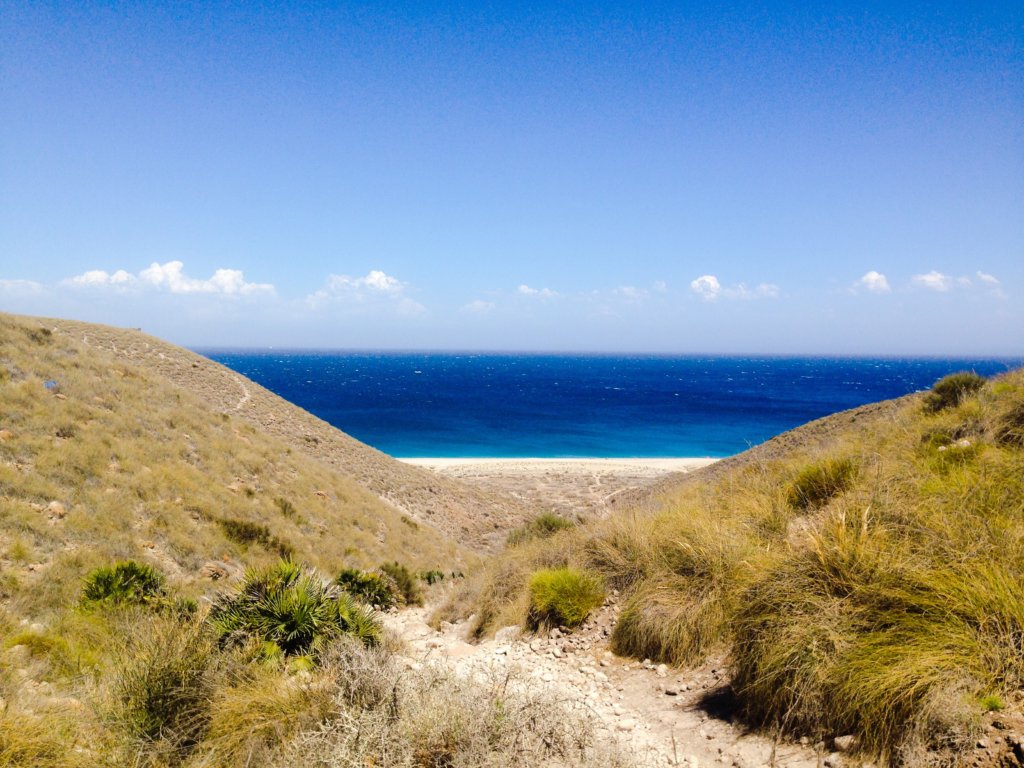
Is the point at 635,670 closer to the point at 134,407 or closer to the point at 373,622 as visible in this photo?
the point at 373,622

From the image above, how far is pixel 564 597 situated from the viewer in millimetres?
6355

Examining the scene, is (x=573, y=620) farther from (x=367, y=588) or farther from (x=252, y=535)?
(x=252, y=535)

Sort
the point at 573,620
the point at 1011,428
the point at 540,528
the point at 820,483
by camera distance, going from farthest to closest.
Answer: the point at 540,528
the point at 1011,428
the point at 820,483
the point at 573,620

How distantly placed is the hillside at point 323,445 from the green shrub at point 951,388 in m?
16.1

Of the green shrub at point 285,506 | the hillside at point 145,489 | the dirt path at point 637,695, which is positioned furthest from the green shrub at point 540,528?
the green shrub at point 285,506

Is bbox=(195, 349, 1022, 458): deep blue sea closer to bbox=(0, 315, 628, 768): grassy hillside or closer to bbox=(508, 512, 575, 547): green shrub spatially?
bbox=(508, 512, 575, 547): green shrub

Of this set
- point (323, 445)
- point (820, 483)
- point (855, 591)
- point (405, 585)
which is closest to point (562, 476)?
point (323, 445)

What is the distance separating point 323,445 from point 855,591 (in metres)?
26.6

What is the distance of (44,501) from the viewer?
9.86m

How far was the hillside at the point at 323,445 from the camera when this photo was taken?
24125 mm

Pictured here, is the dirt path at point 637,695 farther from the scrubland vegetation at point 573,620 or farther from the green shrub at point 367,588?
the green shrub at point 367,588

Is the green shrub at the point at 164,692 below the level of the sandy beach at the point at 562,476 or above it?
above

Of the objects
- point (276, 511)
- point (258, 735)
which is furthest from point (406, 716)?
point (276, 511)

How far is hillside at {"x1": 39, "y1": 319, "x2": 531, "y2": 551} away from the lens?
79.2 feet
